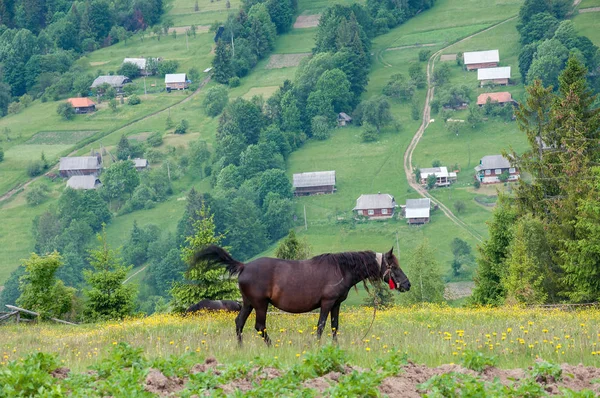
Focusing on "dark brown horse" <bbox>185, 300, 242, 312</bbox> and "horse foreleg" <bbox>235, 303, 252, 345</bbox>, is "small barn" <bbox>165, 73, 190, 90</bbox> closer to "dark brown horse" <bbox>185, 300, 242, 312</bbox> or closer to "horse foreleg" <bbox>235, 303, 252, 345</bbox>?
"dark brown horse" <bbox>185, 300, 242, 312</bbox>

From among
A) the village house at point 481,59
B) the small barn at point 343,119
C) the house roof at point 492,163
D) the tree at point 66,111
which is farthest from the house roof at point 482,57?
the tree at point 66,111

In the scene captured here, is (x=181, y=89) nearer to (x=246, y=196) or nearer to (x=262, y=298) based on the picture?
(x=246, y=196)

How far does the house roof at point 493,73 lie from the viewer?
15438cm

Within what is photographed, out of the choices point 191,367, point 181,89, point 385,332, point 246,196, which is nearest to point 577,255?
point 385,332

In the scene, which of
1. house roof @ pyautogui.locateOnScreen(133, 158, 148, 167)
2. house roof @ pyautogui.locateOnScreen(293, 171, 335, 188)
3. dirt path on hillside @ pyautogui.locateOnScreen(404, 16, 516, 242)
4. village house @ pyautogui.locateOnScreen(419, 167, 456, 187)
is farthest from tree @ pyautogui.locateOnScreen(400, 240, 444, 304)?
house roof @ pyautogui.locateOnScreen(133, 158, 148, 167)

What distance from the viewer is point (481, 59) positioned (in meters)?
160

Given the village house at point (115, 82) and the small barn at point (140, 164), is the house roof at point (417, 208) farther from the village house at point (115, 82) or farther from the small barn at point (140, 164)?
the village house at point (115, 82)

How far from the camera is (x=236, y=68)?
17725 centimetres

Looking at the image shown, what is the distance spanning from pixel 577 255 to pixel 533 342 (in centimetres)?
2300

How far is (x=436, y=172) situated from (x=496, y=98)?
25.8 meters

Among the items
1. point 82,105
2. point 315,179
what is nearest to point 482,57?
point 315,179

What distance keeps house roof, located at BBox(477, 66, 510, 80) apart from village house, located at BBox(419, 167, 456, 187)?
1244 inches

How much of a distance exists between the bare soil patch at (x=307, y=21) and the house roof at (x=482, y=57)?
39778 millimetres

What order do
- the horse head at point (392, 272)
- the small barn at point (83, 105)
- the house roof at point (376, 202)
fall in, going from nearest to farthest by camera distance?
the horse head at point (392, 272)
the house roof at point (376, 202)
the small barn at point (83, 105)
